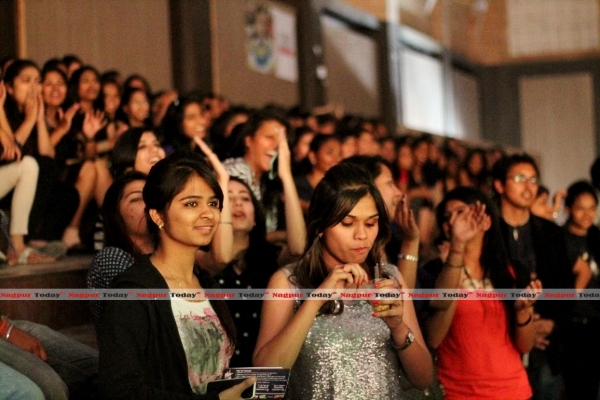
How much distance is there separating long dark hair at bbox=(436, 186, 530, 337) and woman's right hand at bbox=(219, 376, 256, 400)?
154cm

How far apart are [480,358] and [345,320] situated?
946 millimetres

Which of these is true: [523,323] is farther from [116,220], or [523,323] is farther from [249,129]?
[249,129]

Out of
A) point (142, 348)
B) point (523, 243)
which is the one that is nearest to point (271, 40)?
point (523, 243)

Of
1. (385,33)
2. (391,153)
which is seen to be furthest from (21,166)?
(385,33)

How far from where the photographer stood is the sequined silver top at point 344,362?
265cm

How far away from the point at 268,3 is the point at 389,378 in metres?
7.63

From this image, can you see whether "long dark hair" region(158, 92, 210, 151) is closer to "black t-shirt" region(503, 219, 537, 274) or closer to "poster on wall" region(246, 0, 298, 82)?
"black t-shirt" region(503, 219, 537, 274)

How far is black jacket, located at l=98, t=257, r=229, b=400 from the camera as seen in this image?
223cm

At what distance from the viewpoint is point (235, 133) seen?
4.91 m

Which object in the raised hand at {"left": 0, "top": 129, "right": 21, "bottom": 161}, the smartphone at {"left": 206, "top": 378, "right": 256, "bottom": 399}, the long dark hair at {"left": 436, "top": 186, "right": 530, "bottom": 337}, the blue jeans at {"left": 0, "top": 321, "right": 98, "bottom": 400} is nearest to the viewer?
the smartphone at {"left": 206, "top": 378, "right": 256, "bottom": 399}

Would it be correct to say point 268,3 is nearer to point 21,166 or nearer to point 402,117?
point 402,117

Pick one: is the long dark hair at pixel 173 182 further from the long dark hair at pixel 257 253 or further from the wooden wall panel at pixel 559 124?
the wooden wall panel at pixel 559 124

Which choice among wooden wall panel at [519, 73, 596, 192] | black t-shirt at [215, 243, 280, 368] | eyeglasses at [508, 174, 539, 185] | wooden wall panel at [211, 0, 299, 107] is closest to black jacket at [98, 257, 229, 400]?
black t-shirt at [215, 243, 280, 368]

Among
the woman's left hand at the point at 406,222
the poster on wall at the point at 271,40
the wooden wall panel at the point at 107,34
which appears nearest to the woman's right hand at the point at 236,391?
the woman's left hand at the point at 406,222
